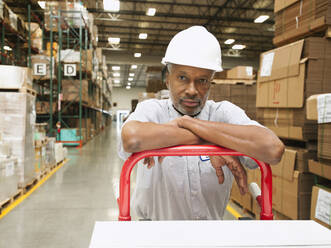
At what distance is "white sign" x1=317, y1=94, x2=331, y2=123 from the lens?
100 inches

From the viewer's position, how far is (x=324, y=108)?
8.51 feet

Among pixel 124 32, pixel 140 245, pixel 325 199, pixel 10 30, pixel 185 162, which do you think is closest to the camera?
pixel 140 245

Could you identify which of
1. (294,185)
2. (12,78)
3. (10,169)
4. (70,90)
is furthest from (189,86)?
(70,90)

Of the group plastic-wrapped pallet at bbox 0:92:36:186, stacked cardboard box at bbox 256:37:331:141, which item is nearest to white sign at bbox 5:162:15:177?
plastic-wrapped pallet at bbox 0:92:36:186

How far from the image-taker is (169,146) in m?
1.31

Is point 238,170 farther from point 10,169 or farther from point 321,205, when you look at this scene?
point 10,169

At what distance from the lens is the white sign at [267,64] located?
12.1ft

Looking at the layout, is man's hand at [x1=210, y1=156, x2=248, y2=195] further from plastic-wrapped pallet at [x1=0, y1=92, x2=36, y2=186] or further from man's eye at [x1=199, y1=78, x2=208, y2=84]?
plastic-wrapped pallet at [x1=0, y1=92, x2=36, y2=186]

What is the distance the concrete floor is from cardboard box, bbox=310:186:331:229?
51.6 inches

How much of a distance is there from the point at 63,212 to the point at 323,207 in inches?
133

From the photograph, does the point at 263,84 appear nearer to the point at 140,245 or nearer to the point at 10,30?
the point at 140,245

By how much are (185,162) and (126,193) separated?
1.89ft

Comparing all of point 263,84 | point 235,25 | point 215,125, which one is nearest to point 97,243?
point 215,125

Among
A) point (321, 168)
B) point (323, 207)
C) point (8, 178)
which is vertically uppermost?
point (321, 168)
